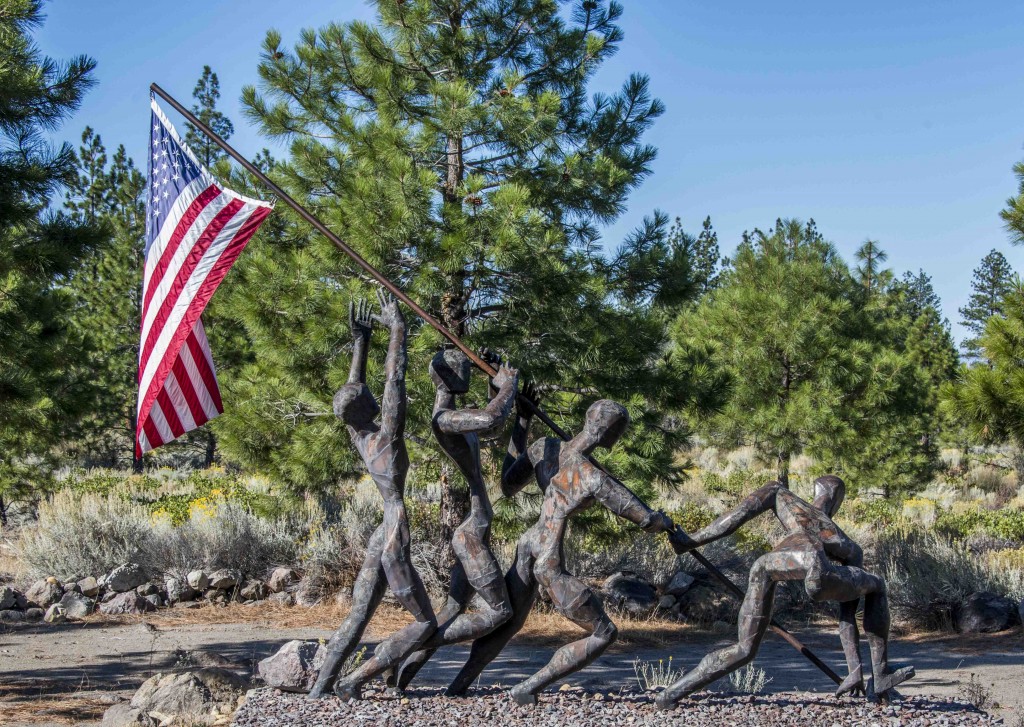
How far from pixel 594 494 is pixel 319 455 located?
4.52m

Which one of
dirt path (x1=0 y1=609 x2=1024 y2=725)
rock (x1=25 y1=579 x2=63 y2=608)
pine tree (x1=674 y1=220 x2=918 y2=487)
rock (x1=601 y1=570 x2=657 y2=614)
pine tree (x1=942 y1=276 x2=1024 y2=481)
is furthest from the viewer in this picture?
pine tree (x1=674 y1=220 x2=918 y2=487)

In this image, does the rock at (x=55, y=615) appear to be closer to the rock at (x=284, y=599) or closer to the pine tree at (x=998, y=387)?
the rock at (x=284, y=599)

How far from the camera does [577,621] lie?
578 cm

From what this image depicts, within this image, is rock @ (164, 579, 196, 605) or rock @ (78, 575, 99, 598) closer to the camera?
rock @ (78, 575, 99, 598)

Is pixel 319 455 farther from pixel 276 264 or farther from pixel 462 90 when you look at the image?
pixel 462 90

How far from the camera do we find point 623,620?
11.1m

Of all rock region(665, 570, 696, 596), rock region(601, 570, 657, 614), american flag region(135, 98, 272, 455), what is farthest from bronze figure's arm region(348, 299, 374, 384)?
rock region(665, 570, 696, 596)

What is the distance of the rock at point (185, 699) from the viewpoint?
6406 millimetres

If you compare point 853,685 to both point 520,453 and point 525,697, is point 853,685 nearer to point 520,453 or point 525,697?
point 525,697

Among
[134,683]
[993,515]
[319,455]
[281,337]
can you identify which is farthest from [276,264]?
[993,515]

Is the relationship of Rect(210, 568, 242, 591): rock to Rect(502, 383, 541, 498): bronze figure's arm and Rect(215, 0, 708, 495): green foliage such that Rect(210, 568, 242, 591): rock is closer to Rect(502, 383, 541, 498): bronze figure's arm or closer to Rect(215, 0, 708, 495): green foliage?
Rect(215, 0, 708, 495): green foliage

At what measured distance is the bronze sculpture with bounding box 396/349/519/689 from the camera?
577 centimetres

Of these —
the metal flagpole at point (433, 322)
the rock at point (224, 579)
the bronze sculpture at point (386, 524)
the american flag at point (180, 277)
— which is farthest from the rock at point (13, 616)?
the metal flagpole at point (433, 322)

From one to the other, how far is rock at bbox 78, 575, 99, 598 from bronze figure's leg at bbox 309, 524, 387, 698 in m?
6.52
